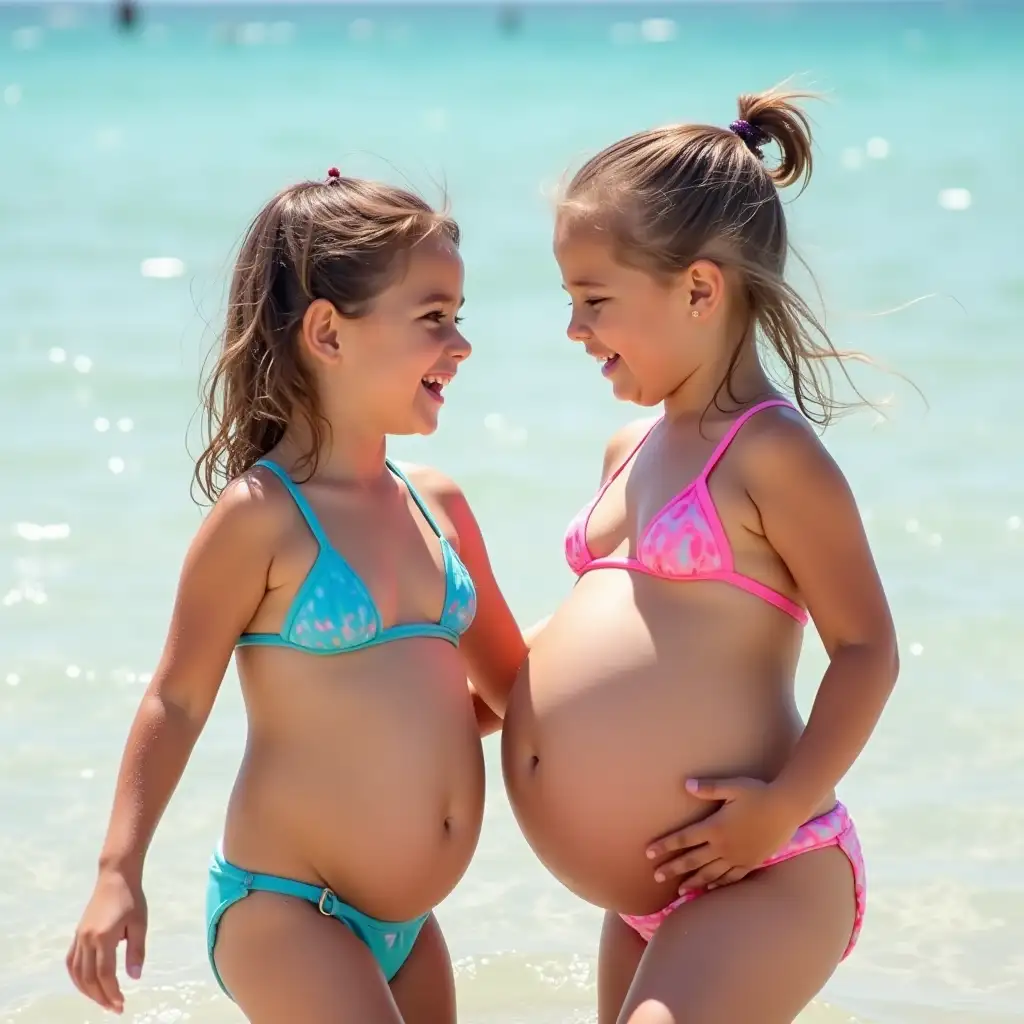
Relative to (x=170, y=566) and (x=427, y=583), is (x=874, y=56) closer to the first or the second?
(x=170, y=566)

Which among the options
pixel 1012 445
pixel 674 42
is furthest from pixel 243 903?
pixel 674 42

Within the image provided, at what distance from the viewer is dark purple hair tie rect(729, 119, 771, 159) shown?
292cm

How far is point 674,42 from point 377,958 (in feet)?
203

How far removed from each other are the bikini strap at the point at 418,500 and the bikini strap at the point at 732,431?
19.2 inches

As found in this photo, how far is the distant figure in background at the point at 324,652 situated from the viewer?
101 inches

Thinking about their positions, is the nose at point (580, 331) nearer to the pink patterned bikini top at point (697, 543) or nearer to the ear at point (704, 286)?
the ear at point (704, 286)

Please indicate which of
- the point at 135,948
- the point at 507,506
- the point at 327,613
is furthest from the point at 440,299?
the point at 507,506

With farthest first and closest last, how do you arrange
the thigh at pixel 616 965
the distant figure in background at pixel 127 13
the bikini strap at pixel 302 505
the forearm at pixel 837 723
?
the distant figure in background at pixel 127 13
the thigh at pixel 616 965
the bikini strap at pixel 302 505
the forearm at pixel 837 723

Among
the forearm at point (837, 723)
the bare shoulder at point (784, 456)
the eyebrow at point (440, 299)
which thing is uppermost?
the eyebrow at point (440, 299)

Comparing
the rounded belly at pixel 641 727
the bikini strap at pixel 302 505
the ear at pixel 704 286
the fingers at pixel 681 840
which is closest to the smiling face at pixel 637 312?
the ear at pixel 704 286

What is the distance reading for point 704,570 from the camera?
104 inches

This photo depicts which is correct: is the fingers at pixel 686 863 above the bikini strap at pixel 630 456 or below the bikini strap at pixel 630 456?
below

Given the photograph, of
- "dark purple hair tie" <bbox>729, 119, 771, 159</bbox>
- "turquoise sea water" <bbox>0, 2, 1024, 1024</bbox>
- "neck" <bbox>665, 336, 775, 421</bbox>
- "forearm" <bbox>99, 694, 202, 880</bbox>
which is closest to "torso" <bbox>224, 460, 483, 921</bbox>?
"forearm" <bbox>99, 694, 202, 880</bbox>

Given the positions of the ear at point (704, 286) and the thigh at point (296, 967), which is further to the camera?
the ear at point (704, 286)
